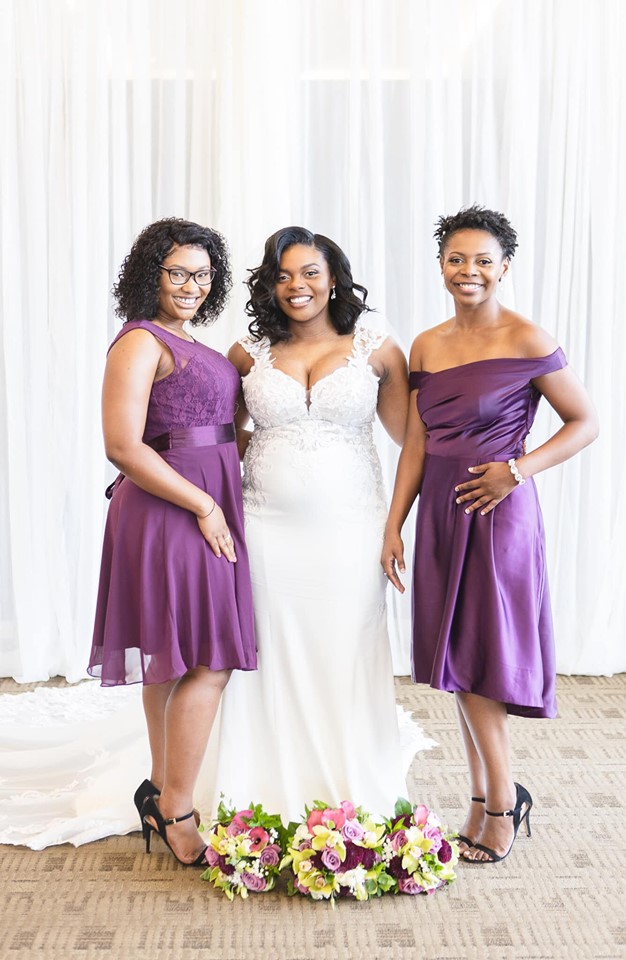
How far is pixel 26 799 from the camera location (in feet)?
9.50

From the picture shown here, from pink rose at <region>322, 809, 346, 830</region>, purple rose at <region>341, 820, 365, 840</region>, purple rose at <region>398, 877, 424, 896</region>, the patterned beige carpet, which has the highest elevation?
pink rose at <region>322, 809, 346, 830</region>

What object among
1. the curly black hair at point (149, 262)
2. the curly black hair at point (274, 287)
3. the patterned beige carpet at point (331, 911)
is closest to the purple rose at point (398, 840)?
the patterned beige carpet at point (331, 911)

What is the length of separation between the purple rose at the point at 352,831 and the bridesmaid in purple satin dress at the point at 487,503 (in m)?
0.36

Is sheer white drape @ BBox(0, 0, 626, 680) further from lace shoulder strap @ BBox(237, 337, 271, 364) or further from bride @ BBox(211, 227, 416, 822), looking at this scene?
bride @ BBox(211, 227, 416, 822)

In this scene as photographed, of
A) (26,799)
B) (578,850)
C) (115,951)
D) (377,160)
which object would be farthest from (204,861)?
(377,160)

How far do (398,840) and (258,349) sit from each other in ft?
4.25

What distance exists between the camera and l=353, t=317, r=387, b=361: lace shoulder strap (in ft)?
8.56

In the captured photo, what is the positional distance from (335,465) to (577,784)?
4.49 ft

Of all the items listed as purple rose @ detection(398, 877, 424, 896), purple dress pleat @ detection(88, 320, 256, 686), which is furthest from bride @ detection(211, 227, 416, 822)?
purple rose @ detection(398, 877, 424, 896)

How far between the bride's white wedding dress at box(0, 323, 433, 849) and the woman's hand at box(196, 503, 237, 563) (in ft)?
0.39

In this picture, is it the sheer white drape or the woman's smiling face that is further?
the sheer white drape

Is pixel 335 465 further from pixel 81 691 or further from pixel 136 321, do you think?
pixel 81 691

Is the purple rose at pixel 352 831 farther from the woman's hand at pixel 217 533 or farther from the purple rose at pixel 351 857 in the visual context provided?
the woman's hand at pixel 217 533

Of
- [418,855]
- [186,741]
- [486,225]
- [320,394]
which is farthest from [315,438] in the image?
[418,855]
